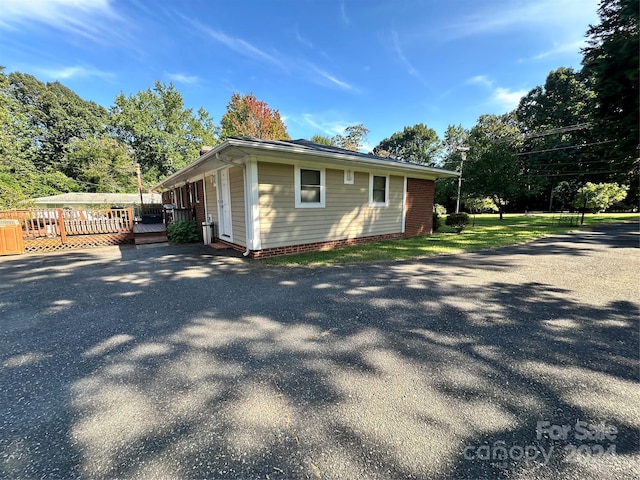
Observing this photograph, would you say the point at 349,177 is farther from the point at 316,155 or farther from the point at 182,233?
the point at 182,233

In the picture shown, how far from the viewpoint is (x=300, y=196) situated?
7.26 meters

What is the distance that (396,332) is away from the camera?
2.91m

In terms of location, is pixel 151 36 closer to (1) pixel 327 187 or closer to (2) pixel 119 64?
(1) pixel 327 187

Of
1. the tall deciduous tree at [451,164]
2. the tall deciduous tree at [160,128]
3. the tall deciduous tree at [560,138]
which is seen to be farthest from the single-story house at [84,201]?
the tall deciduous tree at [560,138]

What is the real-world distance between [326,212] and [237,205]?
2579 mm

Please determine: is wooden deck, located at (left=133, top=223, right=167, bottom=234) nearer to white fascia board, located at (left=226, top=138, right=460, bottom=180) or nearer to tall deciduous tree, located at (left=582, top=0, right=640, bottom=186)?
white fascia board, located at (left=226, top=138, right=460, bottom=180)

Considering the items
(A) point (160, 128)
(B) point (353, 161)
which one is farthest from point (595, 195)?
(A) point (160, 128)

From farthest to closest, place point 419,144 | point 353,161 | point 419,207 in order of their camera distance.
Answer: point 419,144 < point 419,207 < point 353,161

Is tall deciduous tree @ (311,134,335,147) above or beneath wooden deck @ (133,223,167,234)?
above

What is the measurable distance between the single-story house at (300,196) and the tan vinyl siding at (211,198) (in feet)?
0.11

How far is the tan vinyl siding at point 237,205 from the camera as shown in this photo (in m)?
7.04

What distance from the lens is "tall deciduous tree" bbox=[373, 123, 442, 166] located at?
41.4m

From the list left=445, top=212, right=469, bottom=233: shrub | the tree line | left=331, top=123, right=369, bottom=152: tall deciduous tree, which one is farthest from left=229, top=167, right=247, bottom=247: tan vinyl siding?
left=331, top=123, right=369, bottom=152: tall deciduous tree

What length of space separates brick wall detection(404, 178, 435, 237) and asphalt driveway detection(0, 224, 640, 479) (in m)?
6.26
